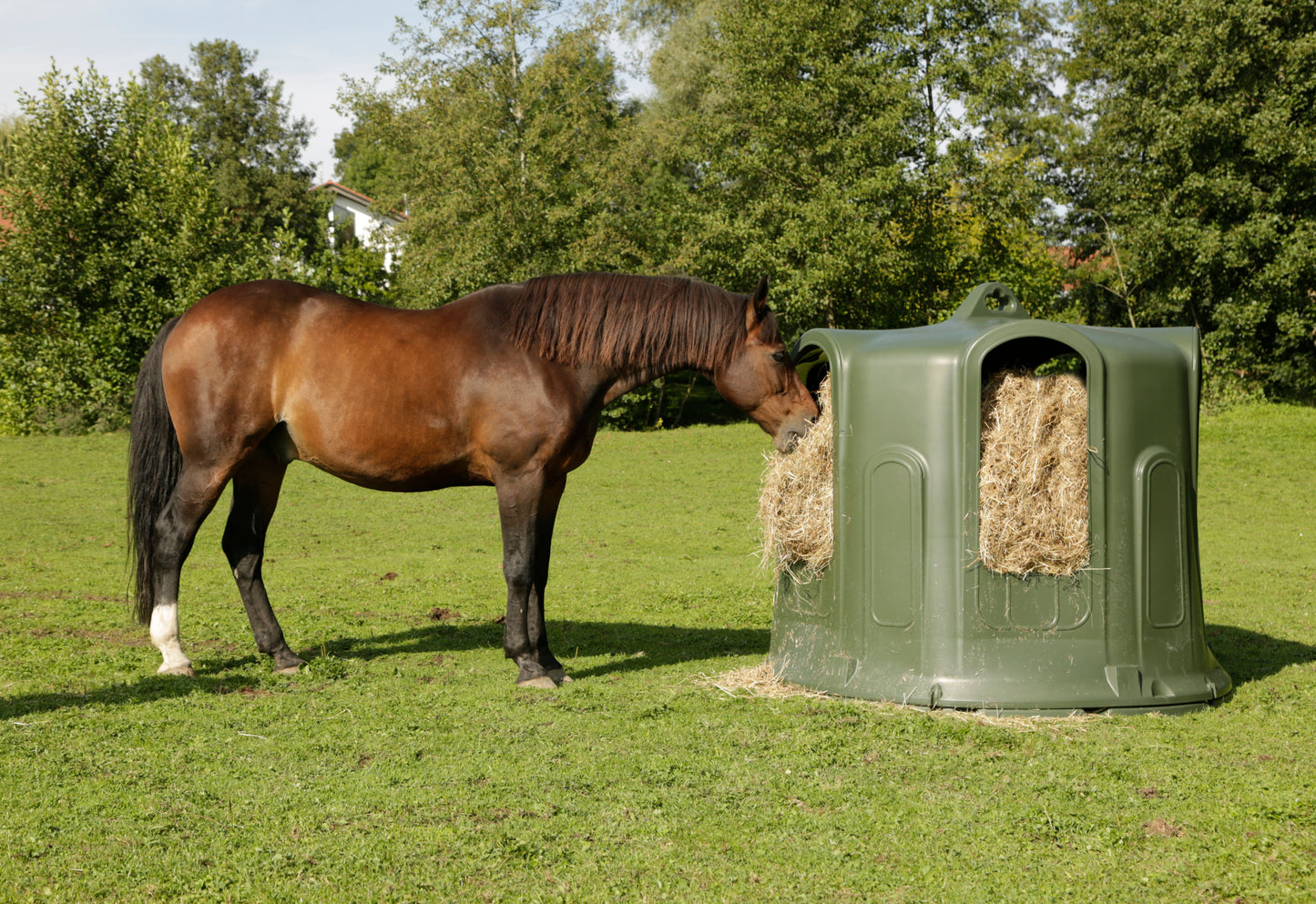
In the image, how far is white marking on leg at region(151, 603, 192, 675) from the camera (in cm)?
600

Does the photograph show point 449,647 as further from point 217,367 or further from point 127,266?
point 127,266

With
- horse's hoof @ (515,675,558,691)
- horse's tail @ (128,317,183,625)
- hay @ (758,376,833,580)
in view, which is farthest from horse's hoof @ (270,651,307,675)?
hay @ (758,376,833,580)

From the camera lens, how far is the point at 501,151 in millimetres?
24719

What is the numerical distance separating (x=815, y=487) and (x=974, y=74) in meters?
21.5

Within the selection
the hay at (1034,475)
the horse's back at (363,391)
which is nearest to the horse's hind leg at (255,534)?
the horse's back at (363,391)

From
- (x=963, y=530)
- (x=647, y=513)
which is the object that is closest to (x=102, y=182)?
(x=647, y=513)

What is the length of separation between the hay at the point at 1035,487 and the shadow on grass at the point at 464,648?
7.79 feet

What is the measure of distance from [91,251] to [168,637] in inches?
792

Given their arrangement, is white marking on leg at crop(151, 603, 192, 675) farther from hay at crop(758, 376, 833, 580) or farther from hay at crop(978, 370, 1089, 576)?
hay at crop(978, 370, 1089, 576)

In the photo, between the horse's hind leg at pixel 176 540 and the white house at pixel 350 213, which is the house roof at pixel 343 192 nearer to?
the white house at pixel 350 213

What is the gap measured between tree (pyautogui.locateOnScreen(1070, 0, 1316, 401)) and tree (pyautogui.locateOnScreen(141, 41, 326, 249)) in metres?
30.1

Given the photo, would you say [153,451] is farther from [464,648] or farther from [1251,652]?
[1251,652]

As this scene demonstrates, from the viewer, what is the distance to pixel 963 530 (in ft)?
17.1

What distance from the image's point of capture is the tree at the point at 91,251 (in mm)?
22469
